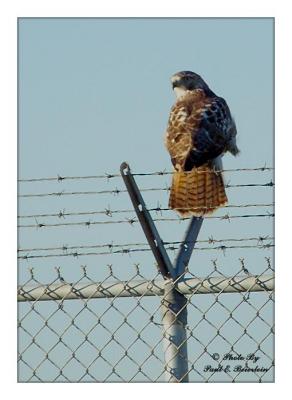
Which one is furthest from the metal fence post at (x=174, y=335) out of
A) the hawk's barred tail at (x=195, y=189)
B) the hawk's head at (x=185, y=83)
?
the hawk's head at (x=185, y=83)

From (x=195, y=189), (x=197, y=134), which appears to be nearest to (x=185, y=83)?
(x=197, y=134)

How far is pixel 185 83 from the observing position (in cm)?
799

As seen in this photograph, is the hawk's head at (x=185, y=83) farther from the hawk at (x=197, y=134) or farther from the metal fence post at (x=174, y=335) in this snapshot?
the metal fence post at (x=174, y=335)

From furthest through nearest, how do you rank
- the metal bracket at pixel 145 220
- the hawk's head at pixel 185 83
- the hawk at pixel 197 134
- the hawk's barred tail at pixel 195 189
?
the hawk's head at pixel 185 83 < the hawk at pixel 197 134 < the hawk's barred tail at pixel 195 189 < the metal bracket at pixel 145 220

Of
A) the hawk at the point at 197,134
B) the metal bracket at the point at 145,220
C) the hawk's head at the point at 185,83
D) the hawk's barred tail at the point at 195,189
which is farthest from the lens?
the hawk's head at the point at 185,83

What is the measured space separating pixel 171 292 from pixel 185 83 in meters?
4.00

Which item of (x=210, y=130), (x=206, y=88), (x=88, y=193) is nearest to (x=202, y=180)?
(x=210, y=130)

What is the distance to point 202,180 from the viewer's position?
22.2 ft

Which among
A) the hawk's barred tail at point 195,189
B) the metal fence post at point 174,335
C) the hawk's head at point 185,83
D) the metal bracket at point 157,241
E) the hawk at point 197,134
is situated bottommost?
the metal fence post at point 174,335

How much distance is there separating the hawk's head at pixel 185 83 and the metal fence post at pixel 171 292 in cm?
351

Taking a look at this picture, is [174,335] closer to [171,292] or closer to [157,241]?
[171,292]

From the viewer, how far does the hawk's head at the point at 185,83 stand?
772 cm

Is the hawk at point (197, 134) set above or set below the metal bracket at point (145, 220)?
above

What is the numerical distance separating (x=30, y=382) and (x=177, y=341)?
582 mm
